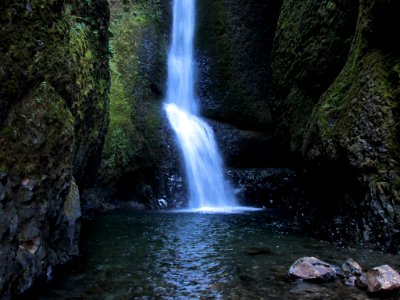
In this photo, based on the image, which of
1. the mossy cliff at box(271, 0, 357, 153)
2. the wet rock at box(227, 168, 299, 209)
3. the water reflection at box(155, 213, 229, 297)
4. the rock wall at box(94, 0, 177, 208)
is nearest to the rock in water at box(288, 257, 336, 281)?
the water reflection at box(155, 213, 229, 297)

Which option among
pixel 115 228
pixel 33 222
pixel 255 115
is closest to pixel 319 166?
pixel 115 228

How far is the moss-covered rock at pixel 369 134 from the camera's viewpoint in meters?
7.61

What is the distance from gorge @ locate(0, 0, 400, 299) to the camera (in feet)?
17.0

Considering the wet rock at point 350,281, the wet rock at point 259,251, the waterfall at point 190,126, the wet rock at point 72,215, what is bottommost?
the wet rock at point 350,281

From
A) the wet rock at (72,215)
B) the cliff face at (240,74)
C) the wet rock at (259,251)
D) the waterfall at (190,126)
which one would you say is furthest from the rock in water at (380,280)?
the cliff face at (240,74)

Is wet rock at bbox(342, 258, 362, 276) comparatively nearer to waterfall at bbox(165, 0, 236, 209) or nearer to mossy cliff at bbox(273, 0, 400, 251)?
mossy cliff at bbox(273, 0, 400, 251)

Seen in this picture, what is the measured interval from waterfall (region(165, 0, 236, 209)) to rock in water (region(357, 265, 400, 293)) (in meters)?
9.70

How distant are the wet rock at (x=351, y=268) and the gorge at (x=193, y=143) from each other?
1.71 ft

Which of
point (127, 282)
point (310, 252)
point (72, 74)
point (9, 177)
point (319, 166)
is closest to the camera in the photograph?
point (9, 177)

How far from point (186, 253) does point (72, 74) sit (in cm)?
373

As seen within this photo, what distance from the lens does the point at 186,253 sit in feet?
24.6

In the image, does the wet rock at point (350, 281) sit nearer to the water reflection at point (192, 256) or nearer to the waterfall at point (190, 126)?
the water reflection at point (192, 256)

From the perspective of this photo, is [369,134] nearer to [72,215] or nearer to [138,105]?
[72,215]

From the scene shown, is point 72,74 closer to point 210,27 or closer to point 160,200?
point 160,200
